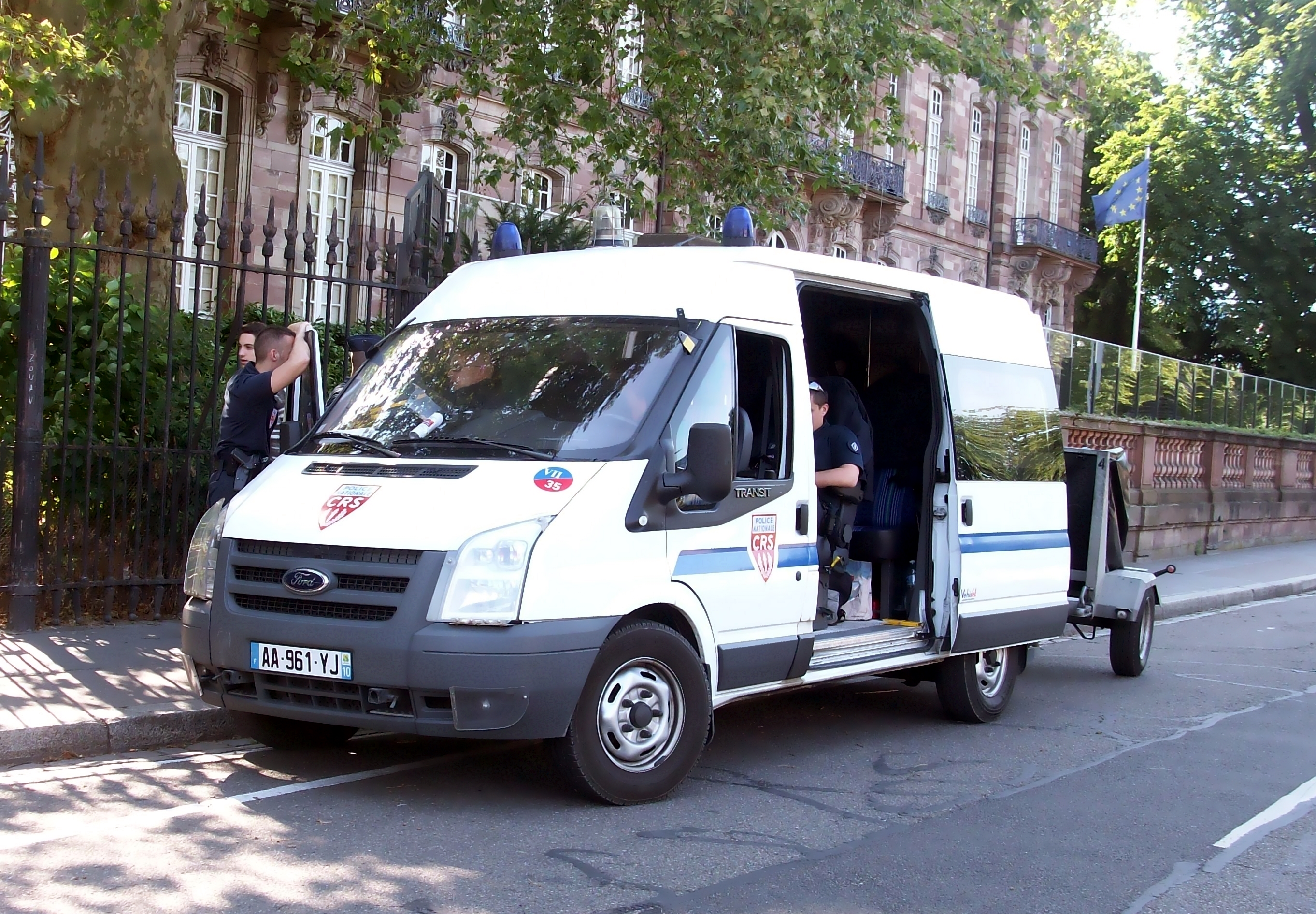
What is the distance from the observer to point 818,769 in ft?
22.9

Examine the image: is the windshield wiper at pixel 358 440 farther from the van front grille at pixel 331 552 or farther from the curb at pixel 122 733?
the curb at pixel 122 733

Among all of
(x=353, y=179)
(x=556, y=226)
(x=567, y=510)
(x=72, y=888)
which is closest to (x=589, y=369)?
(x=567, y=510)

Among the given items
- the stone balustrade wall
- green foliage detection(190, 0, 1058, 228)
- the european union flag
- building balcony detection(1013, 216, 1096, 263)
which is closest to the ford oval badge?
green foliage detection(190, 0, 1058, 228)

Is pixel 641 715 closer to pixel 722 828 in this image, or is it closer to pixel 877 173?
pixel 722 828

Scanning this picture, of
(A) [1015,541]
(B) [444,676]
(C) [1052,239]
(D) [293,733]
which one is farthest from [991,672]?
(C) [1052,239]

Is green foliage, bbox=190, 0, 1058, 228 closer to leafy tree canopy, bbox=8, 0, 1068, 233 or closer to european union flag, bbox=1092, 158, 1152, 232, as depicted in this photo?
leafy tree canopy, bbox=8, 0, 1068, 233

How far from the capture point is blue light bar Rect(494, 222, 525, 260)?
26.0 feet

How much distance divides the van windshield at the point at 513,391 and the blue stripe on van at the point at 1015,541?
8.15ft

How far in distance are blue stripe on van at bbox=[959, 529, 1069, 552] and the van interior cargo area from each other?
9.4 inches

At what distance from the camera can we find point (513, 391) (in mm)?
6371

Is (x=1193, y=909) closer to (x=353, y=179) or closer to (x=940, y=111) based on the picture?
(x=353, y=179)

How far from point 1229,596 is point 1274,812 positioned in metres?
11.7

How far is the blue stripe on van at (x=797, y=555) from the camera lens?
261 inches

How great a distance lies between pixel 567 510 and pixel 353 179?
16.9m
